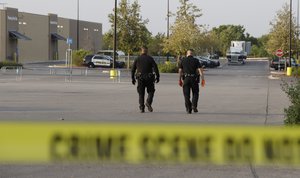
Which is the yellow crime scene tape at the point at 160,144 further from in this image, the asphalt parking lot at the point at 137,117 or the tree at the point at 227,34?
the tree at the point at 227,34

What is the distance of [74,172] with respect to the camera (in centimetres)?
679

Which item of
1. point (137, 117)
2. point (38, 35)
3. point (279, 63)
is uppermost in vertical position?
point (38, 35)

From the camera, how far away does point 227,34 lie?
140 metres

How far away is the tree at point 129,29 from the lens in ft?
183

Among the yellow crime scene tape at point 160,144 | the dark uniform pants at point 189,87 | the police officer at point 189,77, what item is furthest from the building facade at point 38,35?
the yellow crime scene tape at point 160,144

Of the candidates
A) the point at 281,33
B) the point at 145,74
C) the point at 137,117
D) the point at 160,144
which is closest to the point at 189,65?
the point at 145,74

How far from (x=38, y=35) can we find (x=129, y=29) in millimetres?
26717

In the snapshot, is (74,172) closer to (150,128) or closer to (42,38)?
(150,128)

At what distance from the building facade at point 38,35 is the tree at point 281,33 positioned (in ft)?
64.0

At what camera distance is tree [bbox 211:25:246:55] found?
132312 millimetres

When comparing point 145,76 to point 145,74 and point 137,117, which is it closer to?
point 145,74

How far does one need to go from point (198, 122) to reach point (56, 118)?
296 cm

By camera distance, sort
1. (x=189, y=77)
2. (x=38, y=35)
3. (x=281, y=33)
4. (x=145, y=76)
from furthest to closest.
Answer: (x=38, y=35) < (x=281, y=33) < (x=145, y=76) < (x=189, y=77)

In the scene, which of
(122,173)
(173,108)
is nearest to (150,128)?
(122,173)
